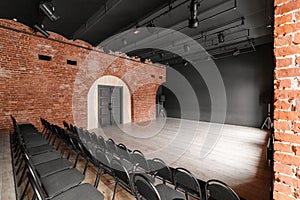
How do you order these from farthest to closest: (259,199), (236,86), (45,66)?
(236,86) → (45,66) → (259,199)

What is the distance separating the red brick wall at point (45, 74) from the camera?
508cm

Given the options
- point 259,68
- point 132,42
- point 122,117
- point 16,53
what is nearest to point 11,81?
point 16,53

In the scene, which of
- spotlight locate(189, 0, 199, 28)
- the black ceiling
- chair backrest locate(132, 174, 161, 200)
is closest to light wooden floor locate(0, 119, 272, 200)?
chair backrest locate(132, 174, 161, 200)

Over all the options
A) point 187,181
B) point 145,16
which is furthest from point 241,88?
point 187,181

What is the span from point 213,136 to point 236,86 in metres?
3.58

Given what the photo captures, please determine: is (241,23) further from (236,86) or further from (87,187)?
(87,187)

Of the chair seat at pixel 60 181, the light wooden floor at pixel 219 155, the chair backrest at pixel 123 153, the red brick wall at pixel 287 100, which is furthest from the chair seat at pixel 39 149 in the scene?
the red brick wall at pixel 287 100

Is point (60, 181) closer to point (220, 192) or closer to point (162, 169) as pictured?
point (162, 169)

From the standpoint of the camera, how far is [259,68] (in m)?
7.83

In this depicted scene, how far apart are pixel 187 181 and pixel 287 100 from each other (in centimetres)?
143

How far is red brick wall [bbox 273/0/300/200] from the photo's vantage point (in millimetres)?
1021

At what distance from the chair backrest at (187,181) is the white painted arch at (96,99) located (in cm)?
611

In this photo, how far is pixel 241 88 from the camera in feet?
27.6

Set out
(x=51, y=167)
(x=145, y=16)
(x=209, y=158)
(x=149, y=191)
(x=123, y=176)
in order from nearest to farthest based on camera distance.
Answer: (x=149, y=191) < (x=123, y=176) < (x=51, y=167) < (x=209, y=158) < (x=145, y=16)
